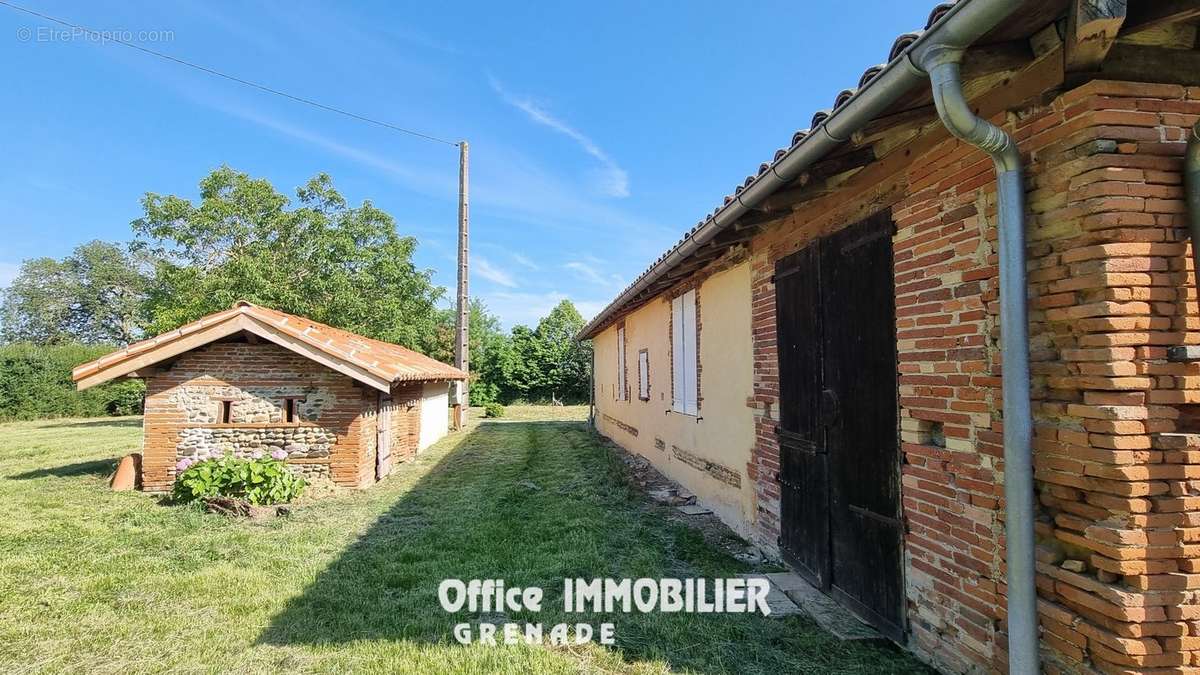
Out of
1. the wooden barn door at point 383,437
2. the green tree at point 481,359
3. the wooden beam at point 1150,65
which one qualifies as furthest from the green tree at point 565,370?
the wooden beam at point 1150,65

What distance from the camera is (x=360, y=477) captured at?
8664 millimetres

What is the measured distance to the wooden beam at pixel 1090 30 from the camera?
6.44 ft

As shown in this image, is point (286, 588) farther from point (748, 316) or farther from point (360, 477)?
point (748, 316)

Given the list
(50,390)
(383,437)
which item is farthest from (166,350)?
(50,390)

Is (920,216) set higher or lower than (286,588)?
higher

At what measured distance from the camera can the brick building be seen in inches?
84.3

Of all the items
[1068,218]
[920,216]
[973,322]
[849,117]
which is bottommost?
[973,322]

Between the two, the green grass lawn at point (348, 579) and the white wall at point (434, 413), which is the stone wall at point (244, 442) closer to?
the green grass lawn at point (348, 579)

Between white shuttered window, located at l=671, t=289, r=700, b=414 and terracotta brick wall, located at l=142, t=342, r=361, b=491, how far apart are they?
4.84 m

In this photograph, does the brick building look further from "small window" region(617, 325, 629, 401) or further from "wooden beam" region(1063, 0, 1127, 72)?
"small window" region(617, 325, 629, 401)

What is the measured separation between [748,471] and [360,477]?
19.8ft

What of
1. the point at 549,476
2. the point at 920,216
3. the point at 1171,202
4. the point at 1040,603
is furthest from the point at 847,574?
the point at 549,476

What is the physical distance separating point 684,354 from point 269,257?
1614 centimetres

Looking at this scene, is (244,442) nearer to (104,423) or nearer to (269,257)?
(269,257)
